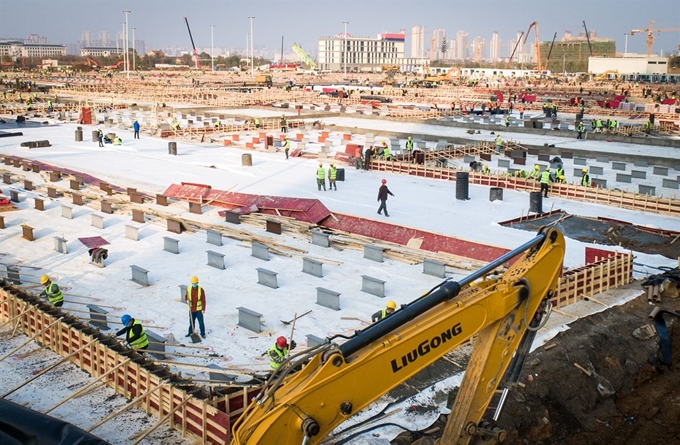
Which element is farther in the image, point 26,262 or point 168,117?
point 168,117

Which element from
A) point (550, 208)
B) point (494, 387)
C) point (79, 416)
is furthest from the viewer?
point (550, 208)

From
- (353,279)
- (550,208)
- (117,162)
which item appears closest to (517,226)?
(550,208)

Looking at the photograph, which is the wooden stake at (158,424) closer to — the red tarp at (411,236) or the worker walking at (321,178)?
the red tarp at (411,236)

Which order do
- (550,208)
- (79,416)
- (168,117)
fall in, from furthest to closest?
(168,117), (550,208), (79,416)

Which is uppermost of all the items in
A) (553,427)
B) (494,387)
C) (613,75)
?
(613,75)

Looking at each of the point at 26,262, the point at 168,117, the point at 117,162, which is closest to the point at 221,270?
the point at 26,262

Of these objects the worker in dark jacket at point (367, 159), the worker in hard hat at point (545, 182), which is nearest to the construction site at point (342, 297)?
the worker in dark jacket at point (367, 159)

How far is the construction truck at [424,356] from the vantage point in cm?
614

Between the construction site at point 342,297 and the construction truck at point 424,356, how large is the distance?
0.9 inches

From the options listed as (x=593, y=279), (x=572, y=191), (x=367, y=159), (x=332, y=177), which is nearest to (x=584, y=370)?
(x=593, y=279)

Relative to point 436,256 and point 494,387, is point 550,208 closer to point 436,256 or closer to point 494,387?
point 436,256

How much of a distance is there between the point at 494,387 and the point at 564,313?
6638 millimetres

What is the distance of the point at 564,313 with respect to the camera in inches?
547

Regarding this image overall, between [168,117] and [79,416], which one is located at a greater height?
[168,117]
